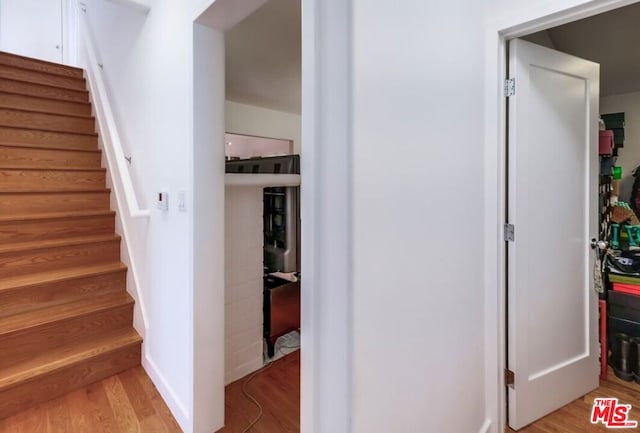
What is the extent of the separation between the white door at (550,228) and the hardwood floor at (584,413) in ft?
0.14

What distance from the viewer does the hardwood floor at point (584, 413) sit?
1.73 meters

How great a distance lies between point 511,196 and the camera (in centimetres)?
168

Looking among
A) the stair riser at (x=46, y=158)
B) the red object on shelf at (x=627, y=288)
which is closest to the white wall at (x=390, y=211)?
the red object on shelf at (x=627, y=288)

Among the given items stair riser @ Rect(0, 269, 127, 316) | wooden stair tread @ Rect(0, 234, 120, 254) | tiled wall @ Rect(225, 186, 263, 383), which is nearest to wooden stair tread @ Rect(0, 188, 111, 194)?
wooden stair tread @ Rect(0, 234, 120, 254)

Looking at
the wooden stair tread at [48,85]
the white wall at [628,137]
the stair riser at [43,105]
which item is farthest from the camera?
the white wall at [628,137]

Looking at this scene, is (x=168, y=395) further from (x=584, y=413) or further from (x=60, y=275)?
(x=584, y=413)

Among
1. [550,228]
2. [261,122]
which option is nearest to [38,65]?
[261,122]

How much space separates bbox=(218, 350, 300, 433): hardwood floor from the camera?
1.74 m

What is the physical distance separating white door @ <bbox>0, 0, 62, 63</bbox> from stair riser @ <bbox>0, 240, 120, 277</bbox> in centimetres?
328

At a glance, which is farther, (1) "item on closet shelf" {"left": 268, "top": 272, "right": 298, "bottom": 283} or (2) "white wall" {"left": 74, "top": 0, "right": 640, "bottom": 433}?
(1) "item on closet shelf" {"left": 268, "top": 272, "right": 298, "bottom": 283}

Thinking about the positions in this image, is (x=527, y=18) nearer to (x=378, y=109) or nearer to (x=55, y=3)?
(x=378, y=109)

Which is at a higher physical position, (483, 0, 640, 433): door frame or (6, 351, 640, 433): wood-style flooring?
(483, 0, 640, 433): door frame

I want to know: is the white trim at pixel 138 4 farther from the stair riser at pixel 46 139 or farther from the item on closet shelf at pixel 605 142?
the item on closet shelf at pixel 605 142

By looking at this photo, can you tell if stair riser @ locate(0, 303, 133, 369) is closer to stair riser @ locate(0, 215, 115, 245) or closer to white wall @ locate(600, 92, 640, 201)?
stair riser @ locate(0, 215, 115, 245)
